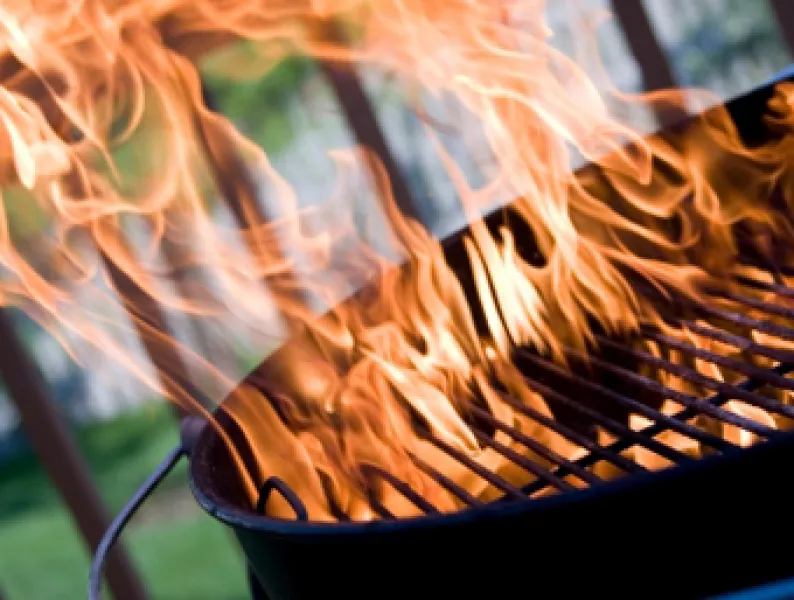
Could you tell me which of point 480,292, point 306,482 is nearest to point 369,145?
point 480,292

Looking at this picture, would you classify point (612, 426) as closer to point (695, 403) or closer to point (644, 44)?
point (695, 403)

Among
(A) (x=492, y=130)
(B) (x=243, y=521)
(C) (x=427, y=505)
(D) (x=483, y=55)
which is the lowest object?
(C) (x=427, y=505)

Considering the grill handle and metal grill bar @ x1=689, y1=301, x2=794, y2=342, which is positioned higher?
the grill handle

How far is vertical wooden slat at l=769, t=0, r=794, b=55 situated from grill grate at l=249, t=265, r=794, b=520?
72 cm

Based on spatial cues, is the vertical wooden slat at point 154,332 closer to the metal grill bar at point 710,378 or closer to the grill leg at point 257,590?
the grill leg at point 257,590

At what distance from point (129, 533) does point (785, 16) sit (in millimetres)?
2977

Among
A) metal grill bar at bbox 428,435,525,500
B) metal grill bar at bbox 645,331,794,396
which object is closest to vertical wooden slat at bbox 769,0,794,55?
metal grill bar at bbox 645,331,794,396

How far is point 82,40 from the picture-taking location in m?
1.85

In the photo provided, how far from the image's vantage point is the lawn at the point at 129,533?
11.7ft

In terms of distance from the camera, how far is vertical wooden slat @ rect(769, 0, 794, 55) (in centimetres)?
215

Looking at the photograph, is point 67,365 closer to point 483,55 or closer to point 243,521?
point 483,55

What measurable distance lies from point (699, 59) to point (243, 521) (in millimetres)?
2443

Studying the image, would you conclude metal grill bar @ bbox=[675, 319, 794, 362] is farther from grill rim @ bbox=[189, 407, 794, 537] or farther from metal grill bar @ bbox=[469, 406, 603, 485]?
grill rim @ bbox=[189, 407, 794, 537]

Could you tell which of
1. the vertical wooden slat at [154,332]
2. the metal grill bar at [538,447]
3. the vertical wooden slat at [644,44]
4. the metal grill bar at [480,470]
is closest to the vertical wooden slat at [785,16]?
the vertical wooden slat at [644,44]
